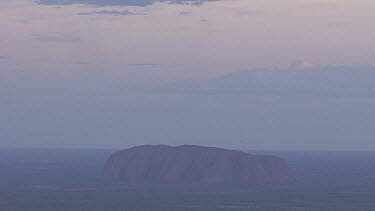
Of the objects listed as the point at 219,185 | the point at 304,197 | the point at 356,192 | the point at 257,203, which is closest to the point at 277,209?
the point at 257,203

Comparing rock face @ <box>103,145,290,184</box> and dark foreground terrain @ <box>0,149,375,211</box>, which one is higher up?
rock face @ <box>103,145,290,184</box>

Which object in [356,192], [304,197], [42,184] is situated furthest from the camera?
[42,184]

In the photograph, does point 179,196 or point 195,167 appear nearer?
point 179,196

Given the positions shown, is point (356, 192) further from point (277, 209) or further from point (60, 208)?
point (60, 208)

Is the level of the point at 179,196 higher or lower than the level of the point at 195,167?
lower

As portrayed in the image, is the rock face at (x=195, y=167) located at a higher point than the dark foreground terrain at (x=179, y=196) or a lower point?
higher

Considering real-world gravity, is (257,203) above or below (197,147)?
below

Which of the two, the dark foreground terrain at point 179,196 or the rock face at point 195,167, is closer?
the dark foreground terrain at point 179,196

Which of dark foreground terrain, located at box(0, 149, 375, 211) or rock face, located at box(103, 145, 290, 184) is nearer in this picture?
dark foreground terrain, located at box(0, 149, 375, 211)
